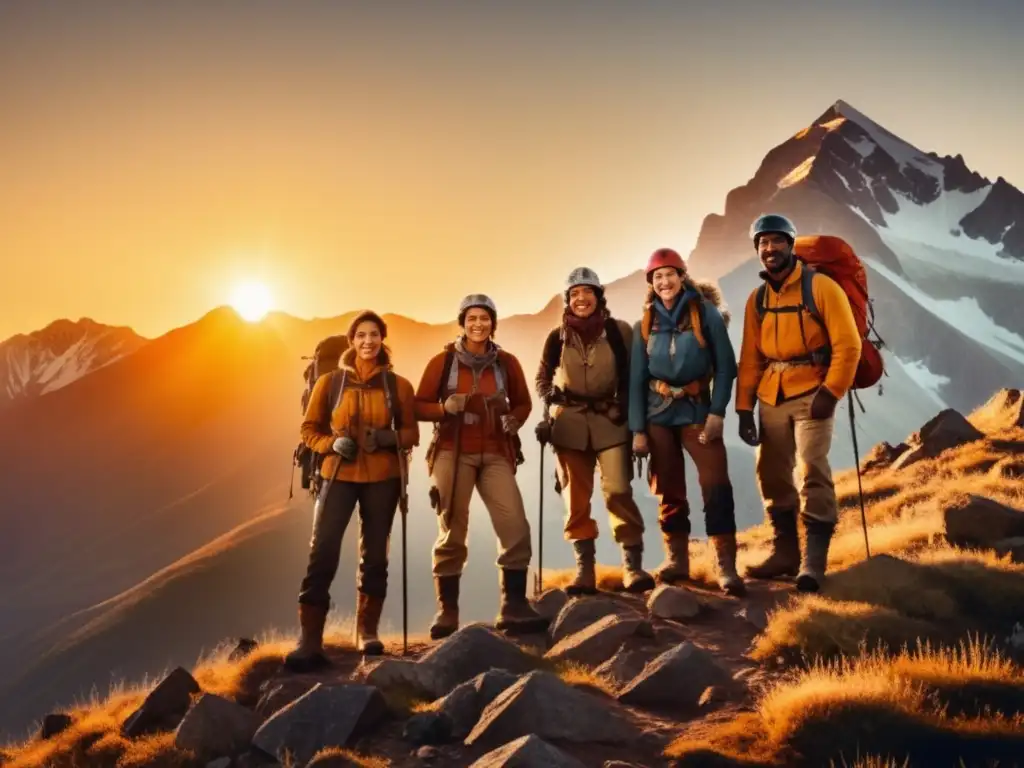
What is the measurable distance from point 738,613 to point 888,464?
1868cm

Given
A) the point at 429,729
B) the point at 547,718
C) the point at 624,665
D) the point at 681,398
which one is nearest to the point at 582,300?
the point at 681,398

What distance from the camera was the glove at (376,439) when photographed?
861 cm

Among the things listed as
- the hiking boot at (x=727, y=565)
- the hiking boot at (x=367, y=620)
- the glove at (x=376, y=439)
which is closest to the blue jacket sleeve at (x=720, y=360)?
the hiking boot at (x=727, y=565)

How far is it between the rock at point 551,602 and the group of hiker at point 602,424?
0.61 ft

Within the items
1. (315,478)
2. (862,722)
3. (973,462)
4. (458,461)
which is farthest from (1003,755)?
(973,462)

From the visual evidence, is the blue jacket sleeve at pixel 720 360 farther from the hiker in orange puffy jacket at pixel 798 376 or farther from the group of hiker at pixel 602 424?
the hiker in orange puffy jacket at pixel 798 376

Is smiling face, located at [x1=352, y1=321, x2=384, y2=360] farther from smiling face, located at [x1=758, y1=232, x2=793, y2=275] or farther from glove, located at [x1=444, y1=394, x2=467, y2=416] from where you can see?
smiling face, located at [x1=758, y1=232, x2=793, y2=275]

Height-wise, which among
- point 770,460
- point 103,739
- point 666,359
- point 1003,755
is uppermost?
point 666,359

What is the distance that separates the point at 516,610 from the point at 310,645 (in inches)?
92.1

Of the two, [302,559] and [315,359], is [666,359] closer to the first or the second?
[315,359]

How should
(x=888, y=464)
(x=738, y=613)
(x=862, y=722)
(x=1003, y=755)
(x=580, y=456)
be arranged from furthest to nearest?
(x=888, y=464)
(x=580, y=456)
(x=738, y=613)
(x=862, y=722)
(x=1003, y=755)

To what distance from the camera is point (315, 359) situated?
12.6 metres

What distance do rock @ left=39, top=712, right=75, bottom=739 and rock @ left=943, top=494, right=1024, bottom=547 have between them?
36.9 ft

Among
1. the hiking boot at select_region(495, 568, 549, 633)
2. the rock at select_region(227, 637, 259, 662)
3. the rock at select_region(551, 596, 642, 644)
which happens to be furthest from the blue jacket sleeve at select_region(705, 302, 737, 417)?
the rock at select_region(227, 637, 259, 662)
